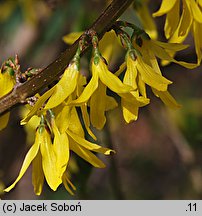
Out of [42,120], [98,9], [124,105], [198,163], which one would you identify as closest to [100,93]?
[124,105]

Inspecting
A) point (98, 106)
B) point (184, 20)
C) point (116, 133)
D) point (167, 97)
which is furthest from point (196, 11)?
point (116, 133)

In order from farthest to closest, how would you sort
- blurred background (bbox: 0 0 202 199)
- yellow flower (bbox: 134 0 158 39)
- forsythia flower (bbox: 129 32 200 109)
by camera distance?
1. blurred background (bbox: 0 0 202 199)
2. yellow flower (bbox: 134 0 158 39)
3. forsythia flower (bbox: 129 32 200 109)

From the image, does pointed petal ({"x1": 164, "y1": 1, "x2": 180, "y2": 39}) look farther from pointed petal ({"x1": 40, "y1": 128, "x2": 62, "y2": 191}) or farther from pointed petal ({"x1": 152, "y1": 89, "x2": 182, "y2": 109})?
pointed petal ({"x1": 40, "y1": 128, "x2": 62, "y2": 191})

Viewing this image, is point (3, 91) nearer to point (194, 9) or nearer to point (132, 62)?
point (132, 62)

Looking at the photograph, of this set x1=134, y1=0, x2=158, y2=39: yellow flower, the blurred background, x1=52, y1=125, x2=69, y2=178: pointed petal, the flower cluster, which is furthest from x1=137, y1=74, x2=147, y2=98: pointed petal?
x1=134, y1=0, x2=158, y2=39: yellow flower

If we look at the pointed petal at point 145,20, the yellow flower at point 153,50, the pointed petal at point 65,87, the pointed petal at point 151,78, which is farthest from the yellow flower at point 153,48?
the pointed petal at point 145,20

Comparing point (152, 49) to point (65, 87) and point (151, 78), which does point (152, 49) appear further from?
point (65, 87)

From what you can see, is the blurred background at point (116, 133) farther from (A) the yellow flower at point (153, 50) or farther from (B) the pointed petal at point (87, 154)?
(B) the pointed petal at point (87, 154)
